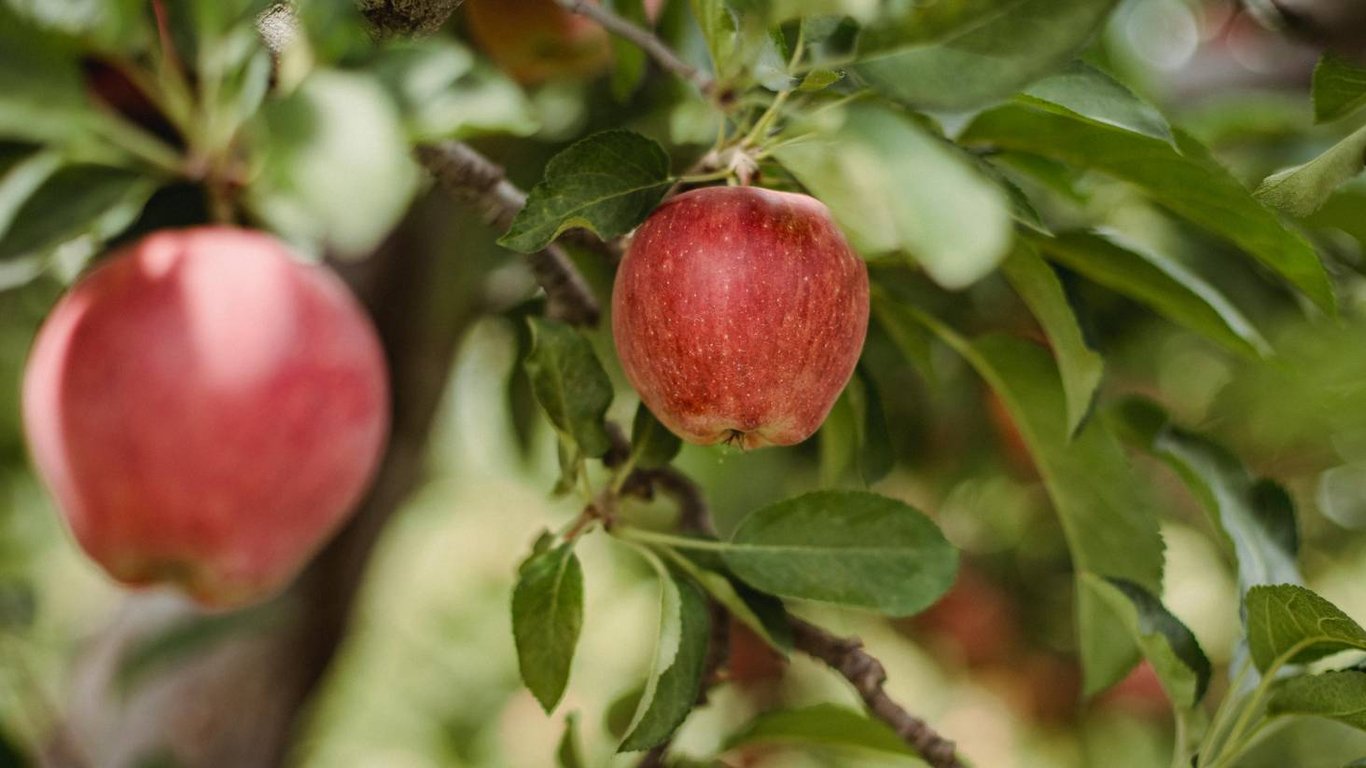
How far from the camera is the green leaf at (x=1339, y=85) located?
47 centimetres

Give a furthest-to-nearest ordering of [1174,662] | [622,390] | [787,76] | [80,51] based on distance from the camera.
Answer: [622,390] < [80,51] < [1174,662] < [787,76]

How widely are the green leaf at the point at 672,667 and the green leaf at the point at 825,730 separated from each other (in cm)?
18

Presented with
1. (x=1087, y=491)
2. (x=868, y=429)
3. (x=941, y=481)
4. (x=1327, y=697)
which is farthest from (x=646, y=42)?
(x=941, y=481)

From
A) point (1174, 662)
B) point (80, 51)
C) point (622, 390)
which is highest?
point (80, 51)

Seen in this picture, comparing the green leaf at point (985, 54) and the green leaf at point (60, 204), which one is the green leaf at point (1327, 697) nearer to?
the green leaf at point (985, 54)

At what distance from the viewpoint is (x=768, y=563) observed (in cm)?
49

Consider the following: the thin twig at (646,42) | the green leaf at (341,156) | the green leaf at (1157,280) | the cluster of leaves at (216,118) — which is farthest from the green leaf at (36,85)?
the green leaf at (1157,280)

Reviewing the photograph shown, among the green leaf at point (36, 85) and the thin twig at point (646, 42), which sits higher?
the thin twig at point (646, 42)

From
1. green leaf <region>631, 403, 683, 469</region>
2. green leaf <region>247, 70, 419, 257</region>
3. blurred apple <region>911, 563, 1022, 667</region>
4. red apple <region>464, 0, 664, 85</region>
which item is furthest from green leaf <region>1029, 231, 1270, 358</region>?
blurred apple <region>911, 563, 1022, 667</region>

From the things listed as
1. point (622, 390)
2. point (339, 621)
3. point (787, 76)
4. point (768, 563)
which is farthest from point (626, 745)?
point (339, 621)

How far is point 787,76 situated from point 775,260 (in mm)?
67

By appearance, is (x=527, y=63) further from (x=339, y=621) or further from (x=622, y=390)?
(x=339, y=621)

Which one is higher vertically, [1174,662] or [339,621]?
[1174,662]

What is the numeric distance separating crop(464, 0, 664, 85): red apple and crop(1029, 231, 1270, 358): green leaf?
16.3 inches
